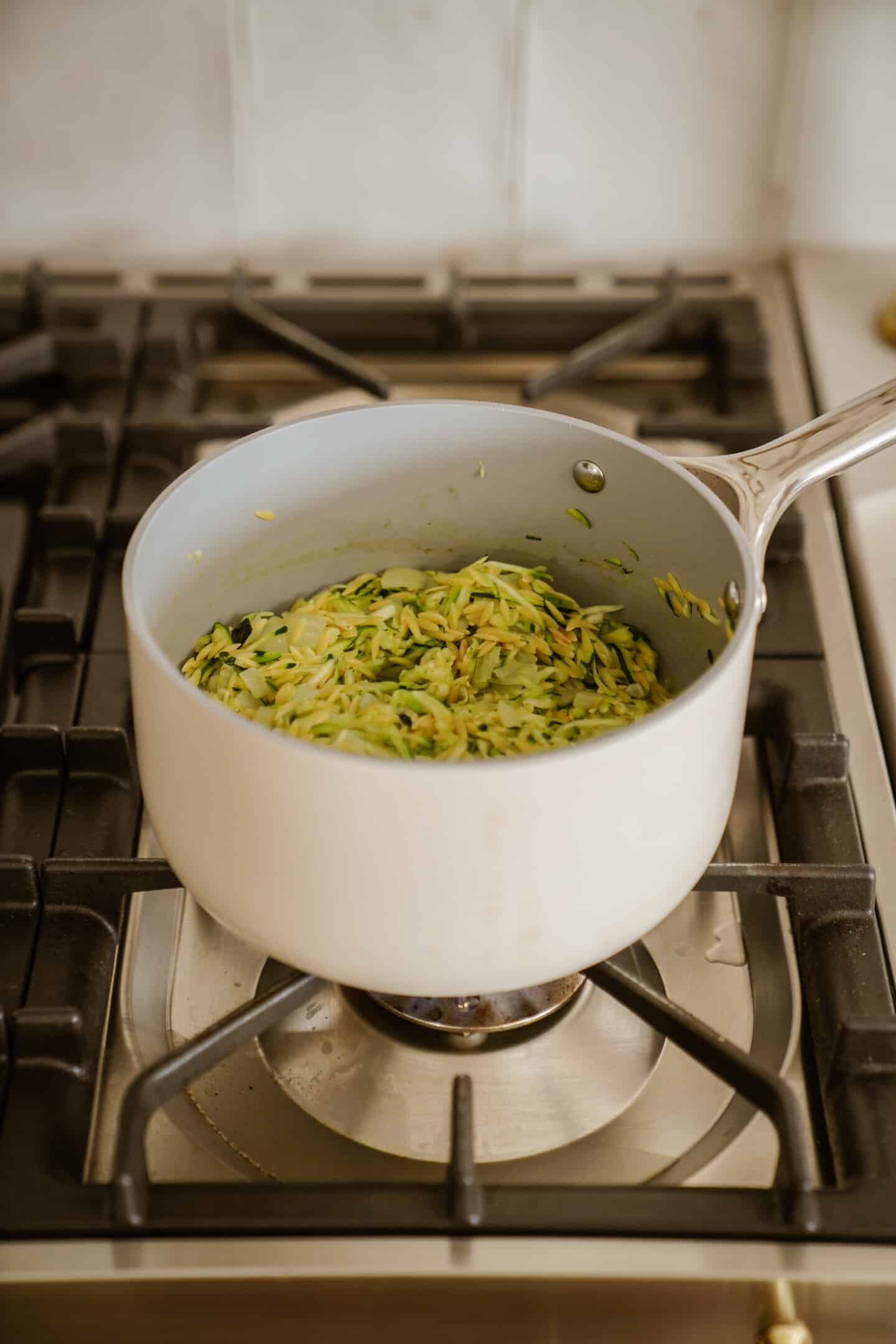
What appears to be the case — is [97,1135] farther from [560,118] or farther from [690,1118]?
[560,118]

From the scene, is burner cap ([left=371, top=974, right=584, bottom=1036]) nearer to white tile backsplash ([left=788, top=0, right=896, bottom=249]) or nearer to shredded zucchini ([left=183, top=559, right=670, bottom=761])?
shredded zucchini ([left=183, top=559, right=670, bottom=761])

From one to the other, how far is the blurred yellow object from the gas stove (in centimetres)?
13

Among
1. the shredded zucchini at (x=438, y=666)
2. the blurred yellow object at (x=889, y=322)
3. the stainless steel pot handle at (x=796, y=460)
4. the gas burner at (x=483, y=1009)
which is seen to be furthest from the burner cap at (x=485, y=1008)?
the blurred yellow object at (x=889, y=322)

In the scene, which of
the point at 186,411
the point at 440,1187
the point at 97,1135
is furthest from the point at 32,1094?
the point at 186,411

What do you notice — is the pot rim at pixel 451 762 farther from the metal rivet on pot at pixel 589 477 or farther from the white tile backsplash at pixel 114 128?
the white tile backsplash at pixel 114 128

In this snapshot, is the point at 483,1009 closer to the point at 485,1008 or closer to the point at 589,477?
the point at 485,1008

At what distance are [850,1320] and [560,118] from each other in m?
0.83

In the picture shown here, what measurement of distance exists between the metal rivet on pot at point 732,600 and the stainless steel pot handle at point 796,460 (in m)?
0.04

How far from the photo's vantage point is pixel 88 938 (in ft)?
1.96

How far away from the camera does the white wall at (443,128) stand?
960 mm

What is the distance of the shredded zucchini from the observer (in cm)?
58

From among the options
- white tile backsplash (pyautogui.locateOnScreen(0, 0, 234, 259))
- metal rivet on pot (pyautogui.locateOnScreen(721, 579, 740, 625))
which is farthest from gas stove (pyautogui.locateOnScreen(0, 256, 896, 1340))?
white tile backsplash (pyautogui.locateOnScreen(0, 0, 234, 259))

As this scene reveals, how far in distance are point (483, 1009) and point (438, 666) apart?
16cm

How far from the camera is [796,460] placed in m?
0.60
